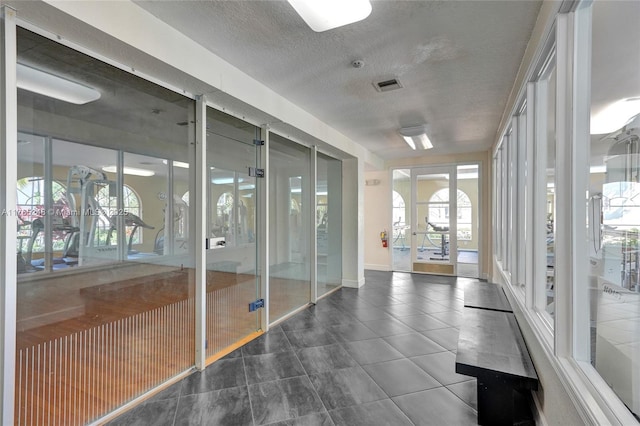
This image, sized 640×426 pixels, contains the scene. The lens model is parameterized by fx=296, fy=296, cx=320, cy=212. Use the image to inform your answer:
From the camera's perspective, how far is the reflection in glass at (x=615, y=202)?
1.07 m

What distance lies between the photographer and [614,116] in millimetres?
1219

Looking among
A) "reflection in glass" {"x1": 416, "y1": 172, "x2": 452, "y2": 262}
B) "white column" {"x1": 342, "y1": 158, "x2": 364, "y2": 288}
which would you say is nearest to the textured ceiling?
"white column" {"x1": 342, "y1": 158, "x2": 364, "y2": 288}

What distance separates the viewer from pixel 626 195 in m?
1.10

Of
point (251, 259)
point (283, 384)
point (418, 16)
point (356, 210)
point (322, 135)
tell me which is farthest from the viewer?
point (356, 210)

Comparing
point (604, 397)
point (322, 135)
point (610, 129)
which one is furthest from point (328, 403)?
point (322, 135)

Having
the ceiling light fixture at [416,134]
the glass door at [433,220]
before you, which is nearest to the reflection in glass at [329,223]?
the ceiling light fixture at [416,134]

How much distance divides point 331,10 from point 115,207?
1.94m

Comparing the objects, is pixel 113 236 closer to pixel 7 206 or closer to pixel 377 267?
pixel 7 206

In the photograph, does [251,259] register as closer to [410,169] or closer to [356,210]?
[356,210]

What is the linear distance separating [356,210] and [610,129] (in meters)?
4.39

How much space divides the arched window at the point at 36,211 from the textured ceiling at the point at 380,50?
1.25 metres

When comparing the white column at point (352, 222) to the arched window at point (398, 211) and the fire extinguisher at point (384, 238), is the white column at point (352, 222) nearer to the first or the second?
the fire extinguisher at point (384, 238)

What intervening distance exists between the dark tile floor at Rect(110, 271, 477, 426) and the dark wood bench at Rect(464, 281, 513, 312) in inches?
17.2

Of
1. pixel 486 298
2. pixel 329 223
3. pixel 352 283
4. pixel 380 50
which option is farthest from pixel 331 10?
pixel 352 283
